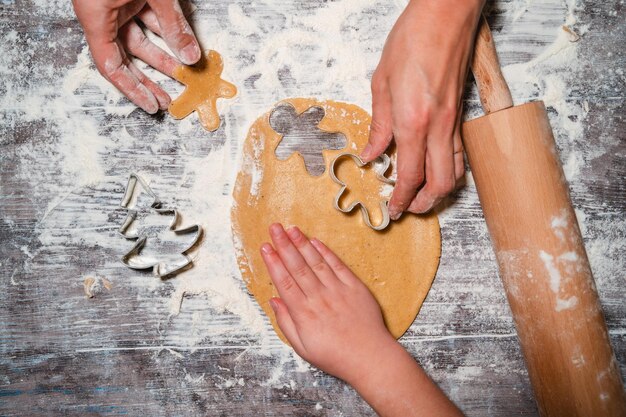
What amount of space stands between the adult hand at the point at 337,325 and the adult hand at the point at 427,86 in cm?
29

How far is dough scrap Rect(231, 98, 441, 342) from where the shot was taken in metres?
1.16

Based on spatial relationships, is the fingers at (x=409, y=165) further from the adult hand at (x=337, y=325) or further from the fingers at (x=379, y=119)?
the adult hand at (x=337, y=325)

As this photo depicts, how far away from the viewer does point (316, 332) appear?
1100 millimetres

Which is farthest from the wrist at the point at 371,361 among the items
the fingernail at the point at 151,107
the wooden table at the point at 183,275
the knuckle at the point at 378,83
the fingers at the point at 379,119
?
the fingernail at the point at 151,107

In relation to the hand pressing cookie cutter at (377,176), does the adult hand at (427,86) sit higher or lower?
higher

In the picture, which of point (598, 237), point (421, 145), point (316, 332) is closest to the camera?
point (421, 145)

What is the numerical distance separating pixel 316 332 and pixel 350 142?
1.59ft

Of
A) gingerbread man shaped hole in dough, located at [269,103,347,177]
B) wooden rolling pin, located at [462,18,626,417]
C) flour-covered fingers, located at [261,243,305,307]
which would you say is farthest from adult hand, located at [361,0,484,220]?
flour-covered fingers, located at [261,243,305,307]

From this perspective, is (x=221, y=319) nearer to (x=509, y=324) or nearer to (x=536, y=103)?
(x=509, y=324)

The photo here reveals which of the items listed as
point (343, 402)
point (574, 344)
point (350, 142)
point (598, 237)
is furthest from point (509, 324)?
point (350, 142)

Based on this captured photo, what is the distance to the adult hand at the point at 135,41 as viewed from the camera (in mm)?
1022

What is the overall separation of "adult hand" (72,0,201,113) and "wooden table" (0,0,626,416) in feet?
0.31

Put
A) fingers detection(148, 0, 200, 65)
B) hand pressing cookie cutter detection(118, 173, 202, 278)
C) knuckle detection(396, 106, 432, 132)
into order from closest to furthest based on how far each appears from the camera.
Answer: knuckle detection(396, 106, 432, 132) → fingers detection(148, 0, 200, 65) → hand pressing cookie cutter detection(118, 173, 202, 278)

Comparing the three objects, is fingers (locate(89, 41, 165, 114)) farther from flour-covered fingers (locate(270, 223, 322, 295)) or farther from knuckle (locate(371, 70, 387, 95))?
knuckle (locate(371, 70, 387, 95))
